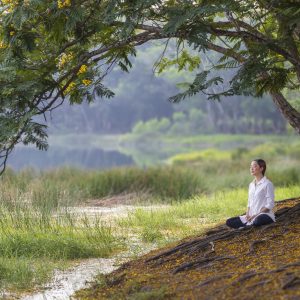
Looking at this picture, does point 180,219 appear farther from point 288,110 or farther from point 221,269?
point 221,269

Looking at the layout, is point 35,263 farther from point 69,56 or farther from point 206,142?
point 206,142

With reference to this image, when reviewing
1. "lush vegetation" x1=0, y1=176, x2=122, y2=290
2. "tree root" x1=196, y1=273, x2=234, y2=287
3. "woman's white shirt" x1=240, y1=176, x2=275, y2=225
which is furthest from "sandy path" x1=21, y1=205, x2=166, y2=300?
"woman's white shirt" x1=240, y1=176, x2=275, y2=225

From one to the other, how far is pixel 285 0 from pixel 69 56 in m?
2.61

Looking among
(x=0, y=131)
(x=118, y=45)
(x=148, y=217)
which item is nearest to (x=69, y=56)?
(x=118, y=45)

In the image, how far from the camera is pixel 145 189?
19.1m

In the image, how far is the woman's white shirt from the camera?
7926 millimetres

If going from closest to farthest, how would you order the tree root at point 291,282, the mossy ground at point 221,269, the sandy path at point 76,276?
the tree root at point 291,282 → the mossy ground at point 221,269 → the sandy path at point 76,276

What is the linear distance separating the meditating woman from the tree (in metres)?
1.03

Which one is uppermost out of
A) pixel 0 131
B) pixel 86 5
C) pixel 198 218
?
pixel 86 5

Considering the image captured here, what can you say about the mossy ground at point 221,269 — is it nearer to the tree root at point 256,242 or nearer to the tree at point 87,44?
the tree root at point 256,242

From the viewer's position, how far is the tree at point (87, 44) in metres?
6.64

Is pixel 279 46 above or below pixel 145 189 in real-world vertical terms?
above

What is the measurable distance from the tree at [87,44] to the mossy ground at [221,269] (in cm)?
171

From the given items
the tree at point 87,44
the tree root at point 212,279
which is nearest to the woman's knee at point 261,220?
the tree at point 87,44
